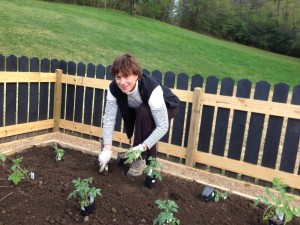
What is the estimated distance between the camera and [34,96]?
5.04 m

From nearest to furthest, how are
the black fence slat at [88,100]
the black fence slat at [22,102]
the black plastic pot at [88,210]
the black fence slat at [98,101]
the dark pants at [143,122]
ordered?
1. the black plastic pot at [88,210]
2. the dark pants at [143,122]
3. the black fence slat at [22,102]
4. the black fence slat at [98,101]
5. the black fence slat at [88,100]

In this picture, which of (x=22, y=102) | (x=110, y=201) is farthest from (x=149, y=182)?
(x=22, y=102)

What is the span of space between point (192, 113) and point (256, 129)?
2.63 feet

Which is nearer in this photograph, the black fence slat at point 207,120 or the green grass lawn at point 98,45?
the black fence slat at point 207,120

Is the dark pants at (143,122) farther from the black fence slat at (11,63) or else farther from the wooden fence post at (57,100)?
the wooden fence post at (57,100)

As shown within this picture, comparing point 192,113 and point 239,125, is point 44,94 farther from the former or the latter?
point 239,125

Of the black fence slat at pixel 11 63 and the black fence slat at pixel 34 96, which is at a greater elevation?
the black fence slat at pixel 11 63

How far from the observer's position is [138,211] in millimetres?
2514

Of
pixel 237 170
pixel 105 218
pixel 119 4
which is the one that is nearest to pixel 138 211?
pixel 105 218

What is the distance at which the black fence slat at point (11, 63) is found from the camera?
4.56 metres

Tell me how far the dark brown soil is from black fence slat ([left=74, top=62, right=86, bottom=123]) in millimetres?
1981

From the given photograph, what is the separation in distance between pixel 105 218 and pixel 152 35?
1986cm

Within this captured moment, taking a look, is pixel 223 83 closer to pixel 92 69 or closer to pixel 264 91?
pixel 264 91

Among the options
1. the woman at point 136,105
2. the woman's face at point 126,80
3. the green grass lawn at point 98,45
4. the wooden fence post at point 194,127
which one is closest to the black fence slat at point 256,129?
the wooden fence post at point 194,127
